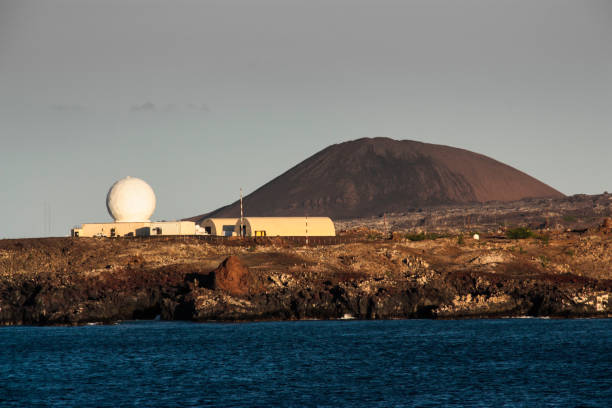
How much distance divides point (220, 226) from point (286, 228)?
10041 mm

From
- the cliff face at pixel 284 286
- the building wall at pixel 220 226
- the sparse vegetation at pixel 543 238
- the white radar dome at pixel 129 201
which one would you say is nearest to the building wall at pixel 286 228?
the building wall at pixel 220 226

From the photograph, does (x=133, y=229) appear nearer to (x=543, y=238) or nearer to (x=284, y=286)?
(x=284, y=286)

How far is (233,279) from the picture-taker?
7756 cm

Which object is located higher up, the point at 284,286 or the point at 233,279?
the point at 233,279

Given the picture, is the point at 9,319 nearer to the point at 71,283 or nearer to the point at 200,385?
the point at 71,283

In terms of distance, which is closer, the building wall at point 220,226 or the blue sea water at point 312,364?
the blue sea water at point 312,364

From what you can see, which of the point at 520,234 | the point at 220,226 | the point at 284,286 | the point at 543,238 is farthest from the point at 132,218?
the point at 543,238

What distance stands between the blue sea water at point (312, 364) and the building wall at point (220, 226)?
45.5 meters

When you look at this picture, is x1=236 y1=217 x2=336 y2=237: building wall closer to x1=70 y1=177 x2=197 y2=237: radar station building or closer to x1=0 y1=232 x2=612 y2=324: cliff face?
x1=70 y1=177 x2=197 y2=237: radar station building

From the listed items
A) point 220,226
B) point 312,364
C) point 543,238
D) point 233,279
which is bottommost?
point 312,364

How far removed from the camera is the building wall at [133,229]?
371 feet

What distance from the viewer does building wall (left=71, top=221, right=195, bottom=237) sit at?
113m

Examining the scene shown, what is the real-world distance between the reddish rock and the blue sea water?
4.11m

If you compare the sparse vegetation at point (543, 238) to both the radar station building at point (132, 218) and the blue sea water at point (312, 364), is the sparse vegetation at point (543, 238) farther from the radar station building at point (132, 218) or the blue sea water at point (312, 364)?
the radar station building at point (132, 218)
